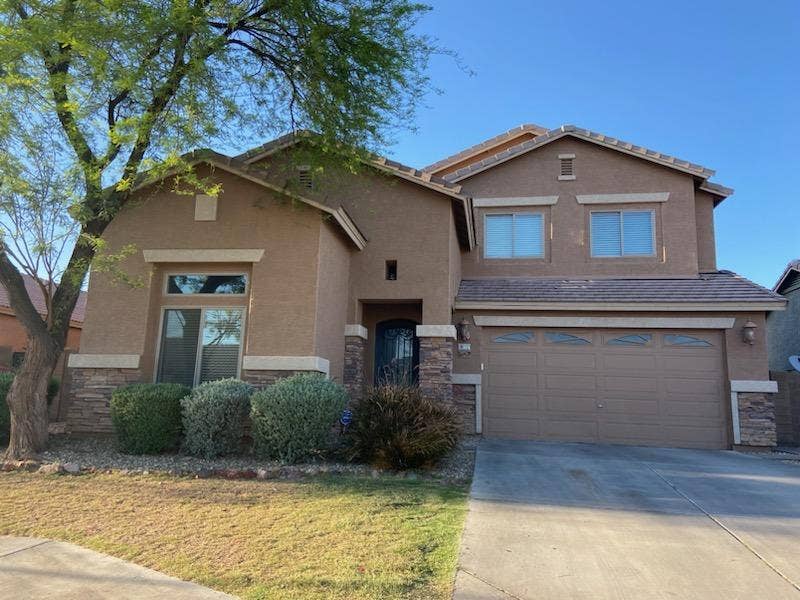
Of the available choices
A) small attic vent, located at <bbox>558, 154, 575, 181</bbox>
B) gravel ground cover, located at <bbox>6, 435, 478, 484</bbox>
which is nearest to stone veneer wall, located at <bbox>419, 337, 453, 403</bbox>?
gravel ground cover, located at <bbox>6, 435, 478, 484</bbox>

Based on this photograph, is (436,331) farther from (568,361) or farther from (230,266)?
(230,266)

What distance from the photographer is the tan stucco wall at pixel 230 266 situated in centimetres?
1040

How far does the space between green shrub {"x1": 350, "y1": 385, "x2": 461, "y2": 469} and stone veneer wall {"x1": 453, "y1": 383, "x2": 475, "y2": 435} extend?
3981mm

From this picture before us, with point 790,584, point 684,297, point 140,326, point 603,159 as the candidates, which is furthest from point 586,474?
point 603,159

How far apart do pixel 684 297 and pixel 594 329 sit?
2.11 meters

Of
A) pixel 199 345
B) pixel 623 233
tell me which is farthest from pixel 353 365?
pixel 623 233

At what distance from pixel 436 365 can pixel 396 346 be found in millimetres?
1972

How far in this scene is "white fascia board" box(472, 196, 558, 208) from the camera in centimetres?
1533

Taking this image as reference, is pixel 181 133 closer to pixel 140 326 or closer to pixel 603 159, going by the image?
pixel 140 326

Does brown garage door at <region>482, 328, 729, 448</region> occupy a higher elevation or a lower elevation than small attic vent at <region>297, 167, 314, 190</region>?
lower

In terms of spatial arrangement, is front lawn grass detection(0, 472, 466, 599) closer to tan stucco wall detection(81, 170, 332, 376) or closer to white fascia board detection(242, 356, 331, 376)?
white fascia board detection(242, 356, 331, 376)

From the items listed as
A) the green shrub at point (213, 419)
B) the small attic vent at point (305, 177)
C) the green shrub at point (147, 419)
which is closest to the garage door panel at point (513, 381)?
the small attic vent at point (305, 177)

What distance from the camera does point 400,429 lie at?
870 centimetres

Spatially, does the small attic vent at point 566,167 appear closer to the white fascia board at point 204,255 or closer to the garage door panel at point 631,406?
the garage door panel at point 631,406
